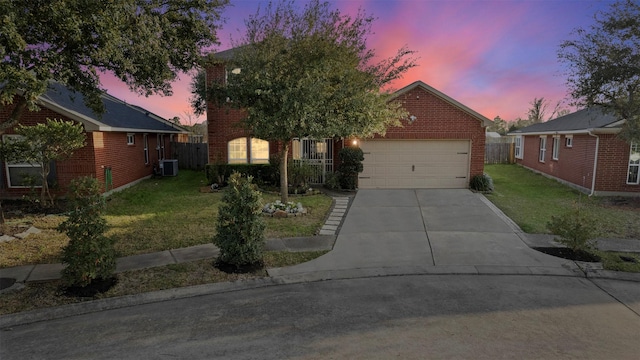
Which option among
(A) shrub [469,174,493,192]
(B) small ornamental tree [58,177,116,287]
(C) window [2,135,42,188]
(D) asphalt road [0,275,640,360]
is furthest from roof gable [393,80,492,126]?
(C) window [2,135,42,188]

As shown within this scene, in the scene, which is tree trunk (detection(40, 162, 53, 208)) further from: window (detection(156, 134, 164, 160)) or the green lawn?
the green lawn

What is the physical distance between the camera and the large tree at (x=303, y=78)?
9.56 m

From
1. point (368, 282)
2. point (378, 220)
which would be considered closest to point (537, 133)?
point (378, 220)

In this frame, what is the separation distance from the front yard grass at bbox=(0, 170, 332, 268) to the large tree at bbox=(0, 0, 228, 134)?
2917 millimetres

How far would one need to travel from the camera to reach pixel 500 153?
2789 centimetres

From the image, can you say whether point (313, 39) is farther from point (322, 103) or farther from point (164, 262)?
point (164, 262)

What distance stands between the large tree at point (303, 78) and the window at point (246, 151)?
740cm

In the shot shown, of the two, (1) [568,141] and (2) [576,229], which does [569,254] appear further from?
(1) [568,141]

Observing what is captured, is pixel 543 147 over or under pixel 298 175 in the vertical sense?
over

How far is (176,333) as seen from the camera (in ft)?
15.1

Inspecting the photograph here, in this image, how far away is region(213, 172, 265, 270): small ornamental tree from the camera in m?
6.63

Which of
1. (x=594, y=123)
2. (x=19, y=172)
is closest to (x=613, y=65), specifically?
(x=594, y=123)

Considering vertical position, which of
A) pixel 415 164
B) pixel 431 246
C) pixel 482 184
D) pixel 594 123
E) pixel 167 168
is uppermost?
pixel 594 123

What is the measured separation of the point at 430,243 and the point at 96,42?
8193 mm
